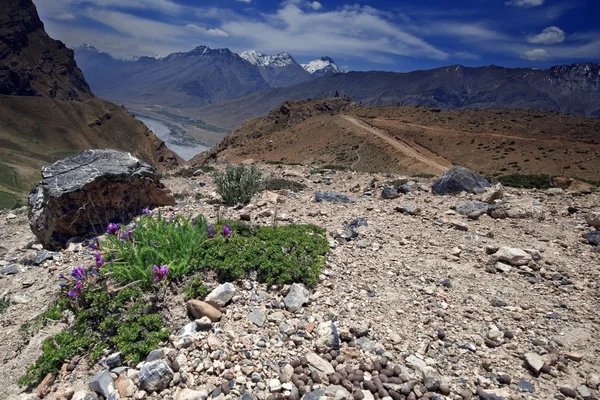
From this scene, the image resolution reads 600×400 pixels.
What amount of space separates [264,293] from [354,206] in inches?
214

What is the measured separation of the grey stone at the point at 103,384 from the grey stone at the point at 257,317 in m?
1.59

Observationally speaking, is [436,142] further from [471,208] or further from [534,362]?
[534,362]

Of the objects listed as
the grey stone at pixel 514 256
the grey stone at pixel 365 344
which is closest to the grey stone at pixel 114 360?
the grey stone at pixel 365 344

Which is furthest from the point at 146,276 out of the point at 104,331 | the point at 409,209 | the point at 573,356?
the point at 409,209

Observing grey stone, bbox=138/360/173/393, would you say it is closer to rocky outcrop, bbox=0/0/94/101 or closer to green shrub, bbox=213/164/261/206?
green shrub, bbox=213/164/261/206

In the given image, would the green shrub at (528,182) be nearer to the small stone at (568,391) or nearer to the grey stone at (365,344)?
the small stone at (568,391)

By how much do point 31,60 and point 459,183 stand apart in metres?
214

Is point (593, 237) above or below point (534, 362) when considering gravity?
above

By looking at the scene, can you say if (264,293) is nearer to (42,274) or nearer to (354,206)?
(42,274)

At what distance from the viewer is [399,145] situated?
47.7 m

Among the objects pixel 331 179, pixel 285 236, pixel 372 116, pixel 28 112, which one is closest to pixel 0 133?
pixel 28 112

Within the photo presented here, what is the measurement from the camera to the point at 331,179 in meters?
16.9

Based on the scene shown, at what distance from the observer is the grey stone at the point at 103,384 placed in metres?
3.49

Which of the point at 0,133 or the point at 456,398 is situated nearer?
the point at 456,398
